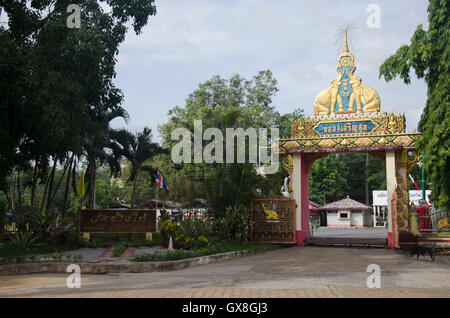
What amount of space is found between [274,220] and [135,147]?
6405 millimetres

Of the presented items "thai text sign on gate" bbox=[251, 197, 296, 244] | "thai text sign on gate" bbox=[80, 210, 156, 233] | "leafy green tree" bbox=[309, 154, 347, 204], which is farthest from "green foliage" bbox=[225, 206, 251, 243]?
"leafy green tree" bbox=[309, 154, 347, 204]

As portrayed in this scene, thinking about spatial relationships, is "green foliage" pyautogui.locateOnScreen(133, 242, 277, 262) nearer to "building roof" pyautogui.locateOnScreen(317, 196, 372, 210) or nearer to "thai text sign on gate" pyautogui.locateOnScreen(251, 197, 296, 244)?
"thai text sign on gate" pyautogui.locateOnScreen(251, 197, 296, 244)

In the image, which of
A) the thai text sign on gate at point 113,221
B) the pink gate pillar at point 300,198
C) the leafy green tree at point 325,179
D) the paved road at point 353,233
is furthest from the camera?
the leafy green tree at point 325,179

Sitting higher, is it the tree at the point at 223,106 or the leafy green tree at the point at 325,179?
the tree at the point at 223,106

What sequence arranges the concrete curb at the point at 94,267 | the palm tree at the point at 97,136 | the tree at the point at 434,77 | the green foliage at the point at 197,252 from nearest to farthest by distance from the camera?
the concrete curb at the point at 94,267 → the green foliage at the point at 197,252 → the tree at the point at 434,77 → the palm tree at the point at 97,136

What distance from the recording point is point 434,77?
14.6 metres

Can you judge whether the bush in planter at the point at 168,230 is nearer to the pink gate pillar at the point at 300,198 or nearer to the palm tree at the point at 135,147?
the palm tree at the point at 135,147

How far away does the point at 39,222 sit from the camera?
1408 cm

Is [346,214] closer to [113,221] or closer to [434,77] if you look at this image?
[434,77]

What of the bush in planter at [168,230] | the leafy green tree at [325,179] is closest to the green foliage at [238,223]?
the bush in planter at [168,230]

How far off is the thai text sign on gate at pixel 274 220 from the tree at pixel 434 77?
17.1ft

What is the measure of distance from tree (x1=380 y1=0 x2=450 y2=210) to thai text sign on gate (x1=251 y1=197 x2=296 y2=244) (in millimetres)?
5212

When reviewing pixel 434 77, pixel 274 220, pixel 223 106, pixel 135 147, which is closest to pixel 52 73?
pixel 135 147

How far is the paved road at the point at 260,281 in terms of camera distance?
672 centimetres
